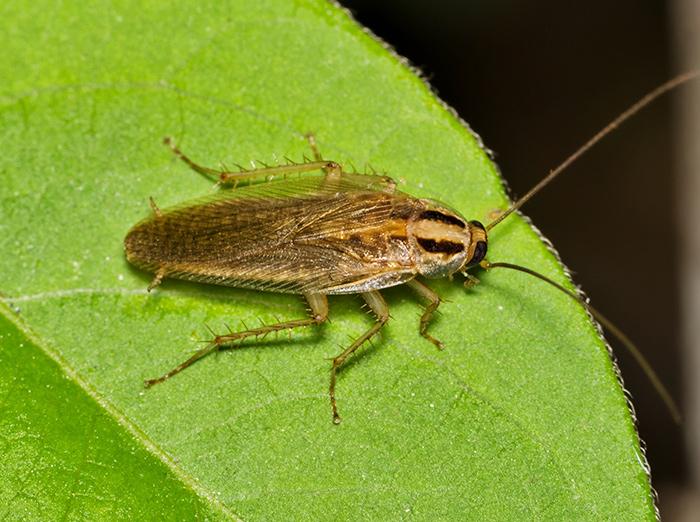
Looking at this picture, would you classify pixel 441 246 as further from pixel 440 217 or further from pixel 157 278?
pixel 157 278

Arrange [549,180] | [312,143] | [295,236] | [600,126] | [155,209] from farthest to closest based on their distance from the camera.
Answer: [600,126] → [295,236] → [155,209] → [312,143] → [549,180]

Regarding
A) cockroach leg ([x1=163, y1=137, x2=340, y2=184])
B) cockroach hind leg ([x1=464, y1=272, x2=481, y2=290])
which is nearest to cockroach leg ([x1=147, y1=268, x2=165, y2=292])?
cockroach leg ([x1=163, y1=137, x2=340, y2=184])

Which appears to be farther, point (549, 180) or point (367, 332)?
point (367, 332)

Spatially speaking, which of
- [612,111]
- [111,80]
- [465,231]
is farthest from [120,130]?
[612,111]

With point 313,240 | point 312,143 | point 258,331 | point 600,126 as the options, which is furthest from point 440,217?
point 600,126

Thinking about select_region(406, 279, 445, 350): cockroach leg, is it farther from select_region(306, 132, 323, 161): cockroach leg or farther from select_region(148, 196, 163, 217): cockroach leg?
select_region(148, 196, 163, 217): cockroach leg

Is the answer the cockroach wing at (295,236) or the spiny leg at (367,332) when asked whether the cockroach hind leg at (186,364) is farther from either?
the spiny leg at (367,332)

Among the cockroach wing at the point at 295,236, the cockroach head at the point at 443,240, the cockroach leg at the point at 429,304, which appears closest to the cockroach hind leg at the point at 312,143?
the cockroach wing at the point at 295,236
